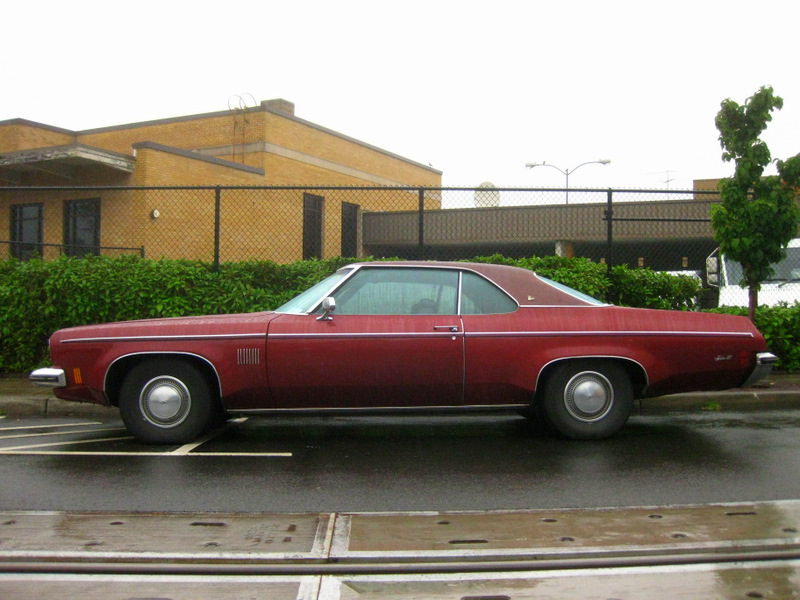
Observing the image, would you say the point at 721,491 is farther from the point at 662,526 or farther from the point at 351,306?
the point at 351,306

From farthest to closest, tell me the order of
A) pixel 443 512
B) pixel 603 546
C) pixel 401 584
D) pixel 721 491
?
pixel 721 491 → pixel 443 512 → pixel 603 546 → pixel 401 584

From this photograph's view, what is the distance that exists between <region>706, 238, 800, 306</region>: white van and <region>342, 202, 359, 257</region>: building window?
10364 millimetres

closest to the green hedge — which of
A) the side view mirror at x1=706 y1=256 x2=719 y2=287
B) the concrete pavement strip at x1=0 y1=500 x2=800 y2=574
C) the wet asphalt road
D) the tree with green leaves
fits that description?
the tree with green leaves

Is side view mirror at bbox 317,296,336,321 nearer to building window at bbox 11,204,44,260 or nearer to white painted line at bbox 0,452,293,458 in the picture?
white painted line at bbox 0,452,293,458

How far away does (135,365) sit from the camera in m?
5.94

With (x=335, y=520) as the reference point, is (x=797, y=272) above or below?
above

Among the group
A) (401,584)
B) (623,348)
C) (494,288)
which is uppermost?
(494,288)

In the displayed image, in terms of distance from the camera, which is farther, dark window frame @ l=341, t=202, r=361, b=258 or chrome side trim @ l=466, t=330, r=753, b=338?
dark window frame @ l=341, t=202, r=361, b=258

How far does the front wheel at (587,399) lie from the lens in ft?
19.3

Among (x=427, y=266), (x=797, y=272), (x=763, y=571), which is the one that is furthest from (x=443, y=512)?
(x=797, y=272)

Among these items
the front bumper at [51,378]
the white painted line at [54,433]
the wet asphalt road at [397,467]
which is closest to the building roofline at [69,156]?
the wet asphalt road at [397,467]

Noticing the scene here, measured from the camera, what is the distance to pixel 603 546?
354cm

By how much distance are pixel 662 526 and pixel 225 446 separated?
3.39 metres

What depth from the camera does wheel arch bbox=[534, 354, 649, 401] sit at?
19.1 ft
